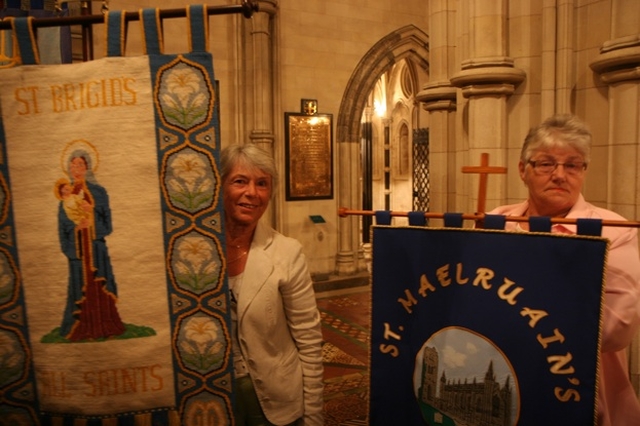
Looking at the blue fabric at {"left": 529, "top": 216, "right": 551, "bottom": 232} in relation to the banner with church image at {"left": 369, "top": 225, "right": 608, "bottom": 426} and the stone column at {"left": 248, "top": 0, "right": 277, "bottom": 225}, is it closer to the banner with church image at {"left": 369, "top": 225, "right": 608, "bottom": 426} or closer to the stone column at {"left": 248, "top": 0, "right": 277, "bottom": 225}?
the banner with church image at {"left": 369, "top": 225, "right": 608, "bottom": 426}

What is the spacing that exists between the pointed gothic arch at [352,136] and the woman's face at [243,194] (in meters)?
6.11

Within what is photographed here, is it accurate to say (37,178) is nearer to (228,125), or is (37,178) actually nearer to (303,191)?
(228,125)

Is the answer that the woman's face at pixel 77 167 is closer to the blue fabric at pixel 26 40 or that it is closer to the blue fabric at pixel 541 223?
the blue fabric at pixel 26 40

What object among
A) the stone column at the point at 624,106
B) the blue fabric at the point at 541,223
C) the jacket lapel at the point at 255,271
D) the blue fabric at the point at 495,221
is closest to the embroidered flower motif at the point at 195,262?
the jacket lapel at the point at 255,271

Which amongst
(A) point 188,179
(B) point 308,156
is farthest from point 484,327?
(B) point 308,156

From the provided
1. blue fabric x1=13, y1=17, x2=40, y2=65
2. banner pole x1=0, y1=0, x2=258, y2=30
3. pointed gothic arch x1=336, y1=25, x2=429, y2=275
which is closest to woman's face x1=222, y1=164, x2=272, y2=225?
banner pole x1=0, y1=0, x2=258, y2=30

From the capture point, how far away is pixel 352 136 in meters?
7.95

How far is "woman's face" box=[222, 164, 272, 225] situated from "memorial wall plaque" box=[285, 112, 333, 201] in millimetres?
5657

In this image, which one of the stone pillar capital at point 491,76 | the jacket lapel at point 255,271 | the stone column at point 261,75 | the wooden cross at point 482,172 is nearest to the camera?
the wooden cross at point 482,172

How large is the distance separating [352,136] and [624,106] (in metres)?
5.50

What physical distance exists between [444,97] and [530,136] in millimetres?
2786

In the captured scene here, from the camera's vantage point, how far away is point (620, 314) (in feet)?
4.73

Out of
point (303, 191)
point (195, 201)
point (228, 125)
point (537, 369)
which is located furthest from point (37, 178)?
point (303, 191)

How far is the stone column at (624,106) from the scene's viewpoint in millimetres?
2518
